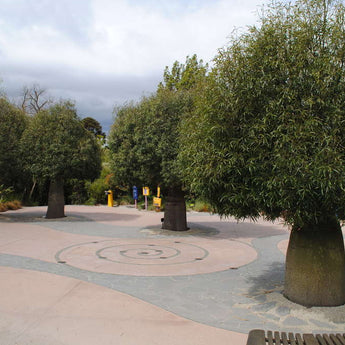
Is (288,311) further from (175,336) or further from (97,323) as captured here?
(97,323)

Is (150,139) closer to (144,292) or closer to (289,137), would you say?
(144,292)

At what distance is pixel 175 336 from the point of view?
3.85 meters

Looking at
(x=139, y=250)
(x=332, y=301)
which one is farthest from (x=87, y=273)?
(x=332, y=301)

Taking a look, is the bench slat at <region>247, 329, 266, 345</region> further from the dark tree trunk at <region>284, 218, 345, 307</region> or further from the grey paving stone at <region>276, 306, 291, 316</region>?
the dark tree trunk at <region>284, 218, 345, 307</region>

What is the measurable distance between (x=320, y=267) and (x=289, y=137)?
201 centimetres

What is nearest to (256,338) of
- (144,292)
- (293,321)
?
(293,321)

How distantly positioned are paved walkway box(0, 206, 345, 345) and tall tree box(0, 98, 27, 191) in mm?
3340

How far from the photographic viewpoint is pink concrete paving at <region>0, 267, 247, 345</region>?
3.73 meters

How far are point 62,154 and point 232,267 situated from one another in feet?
26.6

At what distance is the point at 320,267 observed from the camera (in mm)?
4711

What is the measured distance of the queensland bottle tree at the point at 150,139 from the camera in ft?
31.6

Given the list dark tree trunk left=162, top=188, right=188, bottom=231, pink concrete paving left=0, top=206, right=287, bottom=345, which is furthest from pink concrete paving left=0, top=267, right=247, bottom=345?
dark tree trunk left=162, top=188, right=188, bottom=231

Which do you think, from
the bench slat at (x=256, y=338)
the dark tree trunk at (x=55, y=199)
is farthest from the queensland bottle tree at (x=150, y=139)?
the bench slat at (x=256, y=338)

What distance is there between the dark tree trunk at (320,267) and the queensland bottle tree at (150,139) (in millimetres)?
4858
